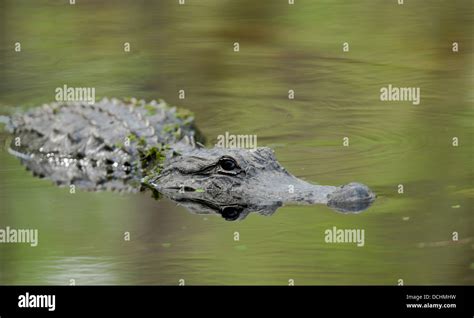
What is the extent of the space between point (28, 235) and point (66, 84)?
3.30 meters

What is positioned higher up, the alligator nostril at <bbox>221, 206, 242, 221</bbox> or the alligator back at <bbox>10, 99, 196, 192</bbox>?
the alligator back at <bbox>10, 99, 196, 192</bbox>

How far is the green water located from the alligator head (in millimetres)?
170

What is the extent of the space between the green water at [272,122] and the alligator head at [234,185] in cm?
17

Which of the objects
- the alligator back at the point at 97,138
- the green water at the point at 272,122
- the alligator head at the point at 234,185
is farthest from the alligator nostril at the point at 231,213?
the alligator back at the point at 97,138

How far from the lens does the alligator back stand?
26.0 feet

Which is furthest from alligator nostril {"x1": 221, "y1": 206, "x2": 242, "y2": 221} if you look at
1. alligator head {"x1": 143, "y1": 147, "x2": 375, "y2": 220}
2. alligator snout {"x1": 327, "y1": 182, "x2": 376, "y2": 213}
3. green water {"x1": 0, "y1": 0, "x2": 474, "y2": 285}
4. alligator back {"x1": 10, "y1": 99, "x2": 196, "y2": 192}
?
alligator back {"x1": 10, "y1": 99, "x2": 196, "y2": 192}

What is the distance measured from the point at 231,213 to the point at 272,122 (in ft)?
7.85

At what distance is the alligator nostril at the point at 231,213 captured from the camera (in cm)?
668

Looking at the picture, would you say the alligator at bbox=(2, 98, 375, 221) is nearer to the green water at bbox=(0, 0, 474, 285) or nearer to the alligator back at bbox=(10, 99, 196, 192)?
the alligator back at bbox=(10, 99, 196, 192)

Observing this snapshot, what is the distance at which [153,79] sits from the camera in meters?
9.96

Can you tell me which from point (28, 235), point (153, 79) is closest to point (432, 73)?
point (153, 79)

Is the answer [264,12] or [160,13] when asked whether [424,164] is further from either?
[160,13]

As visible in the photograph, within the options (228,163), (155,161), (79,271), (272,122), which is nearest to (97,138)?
(155,161)

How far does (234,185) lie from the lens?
7.20m
